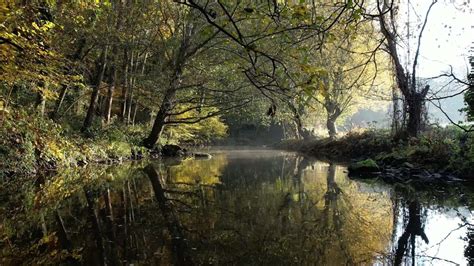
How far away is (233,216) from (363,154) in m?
12.4

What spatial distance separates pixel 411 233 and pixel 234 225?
2.27 metres

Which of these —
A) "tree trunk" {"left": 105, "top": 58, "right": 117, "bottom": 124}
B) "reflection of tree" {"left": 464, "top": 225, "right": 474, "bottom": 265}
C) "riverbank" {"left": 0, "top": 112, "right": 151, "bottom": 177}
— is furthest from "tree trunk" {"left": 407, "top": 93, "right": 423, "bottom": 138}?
"tree trunk" {"left": 105, "top": 58, "right": 117, "bottom": 124}

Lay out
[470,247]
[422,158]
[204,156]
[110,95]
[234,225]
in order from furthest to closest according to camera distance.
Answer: [204,156], [110,95], [422,158], [234,225], [470,247]

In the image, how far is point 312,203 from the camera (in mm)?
7066

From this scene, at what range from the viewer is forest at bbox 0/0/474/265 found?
3781 millimetres

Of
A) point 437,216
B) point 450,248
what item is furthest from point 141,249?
point 437,216

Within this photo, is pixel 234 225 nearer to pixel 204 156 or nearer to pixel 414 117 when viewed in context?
pixel 414 117

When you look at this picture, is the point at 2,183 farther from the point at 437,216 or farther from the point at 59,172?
the point at 437,216

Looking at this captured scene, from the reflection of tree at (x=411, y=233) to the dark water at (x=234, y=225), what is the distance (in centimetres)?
1

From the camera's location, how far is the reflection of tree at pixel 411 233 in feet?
13.6

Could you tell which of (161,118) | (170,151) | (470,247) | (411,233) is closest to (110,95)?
(161,118)

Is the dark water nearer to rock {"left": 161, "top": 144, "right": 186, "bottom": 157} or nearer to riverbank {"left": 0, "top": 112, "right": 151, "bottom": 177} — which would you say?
riverbank {"left": 0, "top": 112, "right": 151, "bottom": 177}

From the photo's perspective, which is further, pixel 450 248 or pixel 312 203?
pixel 312 203

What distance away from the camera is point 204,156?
2041 cm
